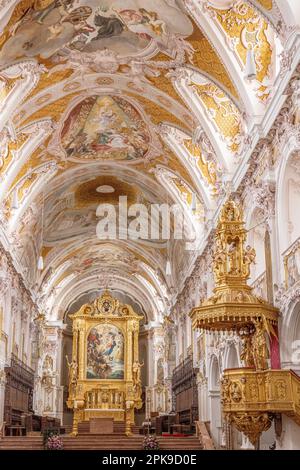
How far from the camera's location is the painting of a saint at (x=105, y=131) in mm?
22141

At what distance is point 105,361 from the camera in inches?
1572

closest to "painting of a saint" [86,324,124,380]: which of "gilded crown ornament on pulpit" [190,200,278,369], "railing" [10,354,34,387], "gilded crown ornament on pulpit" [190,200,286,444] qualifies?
"railing" [10,354,34,387]

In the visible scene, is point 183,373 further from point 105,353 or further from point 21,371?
point 105,353

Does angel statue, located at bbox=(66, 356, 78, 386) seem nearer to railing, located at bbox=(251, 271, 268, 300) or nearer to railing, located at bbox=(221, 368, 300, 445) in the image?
railing, located at bbox=(251, 271, 268, 300)

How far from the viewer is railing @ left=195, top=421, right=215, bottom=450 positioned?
19.8 m

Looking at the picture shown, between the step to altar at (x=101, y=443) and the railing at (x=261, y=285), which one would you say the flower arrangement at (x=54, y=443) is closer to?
the step to altar at (x=101, y=443)

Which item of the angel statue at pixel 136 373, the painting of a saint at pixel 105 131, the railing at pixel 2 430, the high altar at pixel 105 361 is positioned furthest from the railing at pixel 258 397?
the angel statue at pixel 136 373

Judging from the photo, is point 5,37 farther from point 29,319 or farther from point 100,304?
point 100,304

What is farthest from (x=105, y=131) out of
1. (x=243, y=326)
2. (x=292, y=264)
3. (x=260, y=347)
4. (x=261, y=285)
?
(x=260, y=347)

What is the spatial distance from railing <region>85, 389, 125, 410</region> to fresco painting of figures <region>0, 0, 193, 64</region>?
2456 cm

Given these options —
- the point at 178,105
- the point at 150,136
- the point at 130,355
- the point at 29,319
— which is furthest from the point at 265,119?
the point at 130,355

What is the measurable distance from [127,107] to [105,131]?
6.19 ft

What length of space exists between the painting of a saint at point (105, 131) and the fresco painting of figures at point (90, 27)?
3583 millimetres

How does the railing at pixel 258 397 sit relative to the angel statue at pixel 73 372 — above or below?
below
